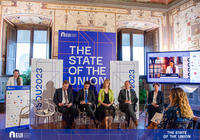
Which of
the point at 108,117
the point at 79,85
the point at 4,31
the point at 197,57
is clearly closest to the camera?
the point at 108,117

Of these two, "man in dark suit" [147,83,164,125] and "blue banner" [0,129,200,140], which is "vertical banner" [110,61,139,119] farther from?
"blue banner" [0,129,200,140]

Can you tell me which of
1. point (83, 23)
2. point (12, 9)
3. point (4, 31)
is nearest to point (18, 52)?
point (4, 31)

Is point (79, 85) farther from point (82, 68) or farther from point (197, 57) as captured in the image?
point (197, 57)

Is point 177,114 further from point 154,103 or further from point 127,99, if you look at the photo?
point 127,99

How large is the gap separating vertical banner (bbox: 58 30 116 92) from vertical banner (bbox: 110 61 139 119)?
17 centimetres

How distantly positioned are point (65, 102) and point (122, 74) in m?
1.74

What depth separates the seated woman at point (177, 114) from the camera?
2379 mm

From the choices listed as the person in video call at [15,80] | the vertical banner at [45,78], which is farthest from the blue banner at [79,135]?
the person in video call at [15,80]

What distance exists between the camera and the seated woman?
2.38 meters

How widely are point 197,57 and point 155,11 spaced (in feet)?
8.56

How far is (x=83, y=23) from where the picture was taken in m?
6.27

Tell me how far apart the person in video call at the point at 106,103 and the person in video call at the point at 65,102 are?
664 millimetres

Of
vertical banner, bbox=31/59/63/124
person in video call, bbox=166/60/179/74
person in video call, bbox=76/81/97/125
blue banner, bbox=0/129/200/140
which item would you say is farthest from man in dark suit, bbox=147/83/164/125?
vertical banner, bbox=31/59/63/124

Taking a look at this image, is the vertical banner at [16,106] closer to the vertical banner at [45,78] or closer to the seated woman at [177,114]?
the vertical banner at [45,78]
